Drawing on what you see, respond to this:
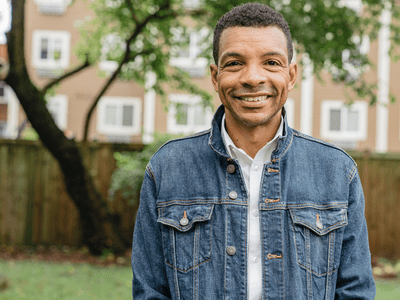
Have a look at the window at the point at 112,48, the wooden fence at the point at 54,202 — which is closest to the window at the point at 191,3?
the window at the point at 112,48

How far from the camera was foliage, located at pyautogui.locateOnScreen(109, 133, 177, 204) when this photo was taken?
21.7 feet

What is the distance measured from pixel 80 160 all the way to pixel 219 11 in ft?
10.5

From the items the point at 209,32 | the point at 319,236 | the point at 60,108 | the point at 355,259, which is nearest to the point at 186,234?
the point at 319,236

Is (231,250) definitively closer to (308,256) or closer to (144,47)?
(308,256)

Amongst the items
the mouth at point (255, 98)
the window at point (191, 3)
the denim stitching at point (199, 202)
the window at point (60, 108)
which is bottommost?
the denim stitching at point (199, 202)

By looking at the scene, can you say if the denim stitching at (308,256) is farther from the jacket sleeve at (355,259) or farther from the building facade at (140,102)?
the building facade at (140,102)

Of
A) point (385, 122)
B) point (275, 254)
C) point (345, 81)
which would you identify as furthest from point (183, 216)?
point (385, 122)

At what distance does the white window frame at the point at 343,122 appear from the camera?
Answer: 1694 cm

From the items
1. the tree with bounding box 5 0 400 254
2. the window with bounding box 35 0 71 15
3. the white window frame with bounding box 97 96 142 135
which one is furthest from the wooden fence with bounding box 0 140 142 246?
the window with bounding box 35 0 71 15

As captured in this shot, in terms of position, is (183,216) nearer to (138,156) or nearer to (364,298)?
(364,298)

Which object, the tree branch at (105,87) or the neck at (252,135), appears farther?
the tree branch at (105,87)

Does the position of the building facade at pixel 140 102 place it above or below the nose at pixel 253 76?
above

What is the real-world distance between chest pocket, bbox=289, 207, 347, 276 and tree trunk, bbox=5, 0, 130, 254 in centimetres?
531

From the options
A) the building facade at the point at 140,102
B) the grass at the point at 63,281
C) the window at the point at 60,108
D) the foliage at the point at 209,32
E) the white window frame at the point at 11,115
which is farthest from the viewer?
the white window frame at the point at 11,115
